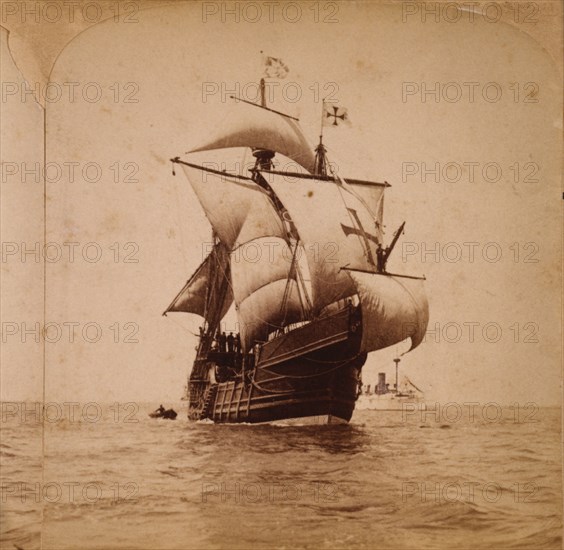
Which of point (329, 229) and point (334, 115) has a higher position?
point (334, 115)

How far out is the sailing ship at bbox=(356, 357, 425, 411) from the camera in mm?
2178

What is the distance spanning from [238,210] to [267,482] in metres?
0.74

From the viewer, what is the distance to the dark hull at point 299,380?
221 centimetres

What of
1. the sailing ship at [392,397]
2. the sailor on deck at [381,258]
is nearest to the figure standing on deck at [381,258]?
the sailor on deck at [381,258]

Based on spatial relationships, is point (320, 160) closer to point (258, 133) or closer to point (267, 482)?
point (258, 133)

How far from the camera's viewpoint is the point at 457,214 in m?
2.26

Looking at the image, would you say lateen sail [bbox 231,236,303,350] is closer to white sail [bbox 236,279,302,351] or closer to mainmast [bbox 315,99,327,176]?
white sail [bbox 236,279,302,351]

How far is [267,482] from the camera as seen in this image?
86.1 inches

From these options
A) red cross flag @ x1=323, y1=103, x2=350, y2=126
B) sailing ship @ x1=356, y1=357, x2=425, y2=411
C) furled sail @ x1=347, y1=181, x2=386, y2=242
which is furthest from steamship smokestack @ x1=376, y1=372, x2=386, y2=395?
red cross flag @ x1=323, y1=103, x2=350, y2=126

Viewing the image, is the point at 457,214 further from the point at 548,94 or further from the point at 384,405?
the point at 384,405

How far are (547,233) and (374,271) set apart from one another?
19.6 inches

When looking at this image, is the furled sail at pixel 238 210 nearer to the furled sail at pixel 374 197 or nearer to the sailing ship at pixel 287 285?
the sailing ship at pixel 287 285

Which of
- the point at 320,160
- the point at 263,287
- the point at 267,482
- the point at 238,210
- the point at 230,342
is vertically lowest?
the point at 267,482

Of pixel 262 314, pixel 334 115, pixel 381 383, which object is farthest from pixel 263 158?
pixel 381 383
